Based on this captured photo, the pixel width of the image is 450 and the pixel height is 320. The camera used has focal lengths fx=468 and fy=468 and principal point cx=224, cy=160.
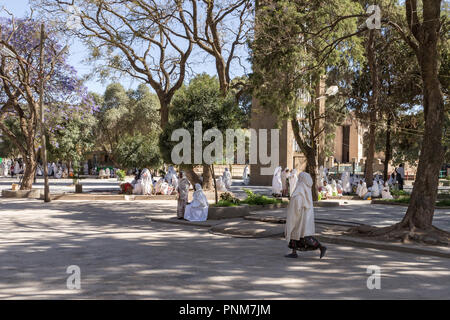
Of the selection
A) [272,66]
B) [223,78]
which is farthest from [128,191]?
[272,66]

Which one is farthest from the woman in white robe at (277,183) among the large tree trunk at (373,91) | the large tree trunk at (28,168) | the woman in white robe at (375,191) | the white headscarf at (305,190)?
the white headscarf at (305,190)

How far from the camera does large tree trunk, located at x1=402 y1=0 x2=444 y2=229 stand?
35.5 feet

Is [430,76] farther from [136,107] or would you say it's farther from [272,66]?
[136,107]

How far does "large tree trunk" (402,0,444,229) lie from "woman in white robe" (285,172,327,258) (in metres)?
3.43

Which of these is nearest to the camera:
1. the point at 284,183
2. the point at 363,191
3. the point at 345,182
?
the point at 363,191

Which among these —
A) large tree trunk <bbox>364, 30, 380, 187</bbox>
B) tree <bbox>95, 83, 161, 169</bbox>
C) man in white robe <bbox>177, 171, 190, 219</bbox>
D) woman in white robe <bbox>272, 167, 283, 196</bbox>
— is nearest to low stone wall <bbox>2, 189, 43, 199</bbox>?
man in white robe <bbox>177, 171, 190, 219</bbox>

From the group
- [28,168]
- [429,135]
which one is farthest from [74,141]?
[429,135]

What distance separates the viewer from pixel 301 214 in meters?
8.65

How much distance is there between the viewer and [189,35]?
21938 mm

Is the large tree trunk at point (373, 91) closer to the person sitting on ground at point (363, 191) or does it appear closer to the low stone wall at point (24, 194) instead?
the person sitting on ground at point (363, 191)

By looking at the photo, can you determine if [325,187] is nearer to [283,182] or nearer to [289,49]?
[283,182]

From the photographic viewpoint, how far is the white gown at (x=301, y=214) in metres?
8.59

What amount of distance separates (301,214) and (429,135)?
4487 millimetres
